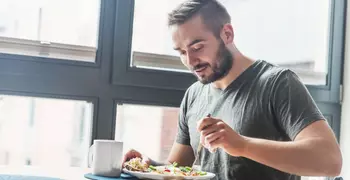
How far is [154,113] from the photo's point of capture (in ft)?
6.57

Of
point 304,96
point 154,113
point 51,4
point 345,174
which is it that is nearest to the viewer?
point 304,96

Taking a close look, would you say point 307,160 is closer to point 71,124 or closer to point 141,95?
point 141,95

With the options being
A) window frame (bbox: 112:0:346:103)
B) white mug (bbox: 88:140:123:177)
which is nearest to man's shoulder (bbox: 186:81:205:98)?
window frame (bbox: 112:0:346:103)

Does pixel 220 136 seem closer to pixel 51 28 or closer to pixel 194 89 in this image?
pixel 194 89

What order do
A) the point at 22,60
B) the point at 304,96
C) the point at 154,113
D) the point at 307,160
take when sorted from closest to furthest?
the point at 307,160 < the point at 304,96 < the point at 22,60 < the point at 154,113

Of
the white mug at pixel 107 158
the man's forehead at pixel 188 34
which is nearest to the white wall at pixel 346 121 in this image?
the man's forehead at pixel 188 34

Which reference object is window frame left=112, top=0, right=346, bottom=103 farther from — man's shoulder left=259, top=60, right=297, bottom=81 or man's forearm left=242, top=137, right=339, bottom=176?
man's forearm left=242, top=137, right=339, bottom=176

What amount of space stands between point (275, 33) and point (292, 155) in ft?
3.32

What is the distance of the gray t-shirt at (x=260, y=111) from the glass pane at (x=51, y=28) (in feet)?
1.77

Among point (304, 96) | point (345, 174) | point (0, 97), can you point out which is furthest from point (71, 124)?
point (345, 174)

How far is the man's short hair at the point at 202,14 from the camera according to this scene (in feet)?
5.24

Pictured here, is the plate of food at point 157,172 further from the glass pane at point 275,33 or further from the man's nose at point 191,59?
the glass pane at point 275,33

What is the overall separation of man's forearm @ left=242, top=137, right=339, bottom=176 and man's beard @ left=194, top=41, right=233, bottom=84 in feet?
1.16

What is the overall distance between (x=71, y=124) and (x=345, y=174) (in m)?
1.17
